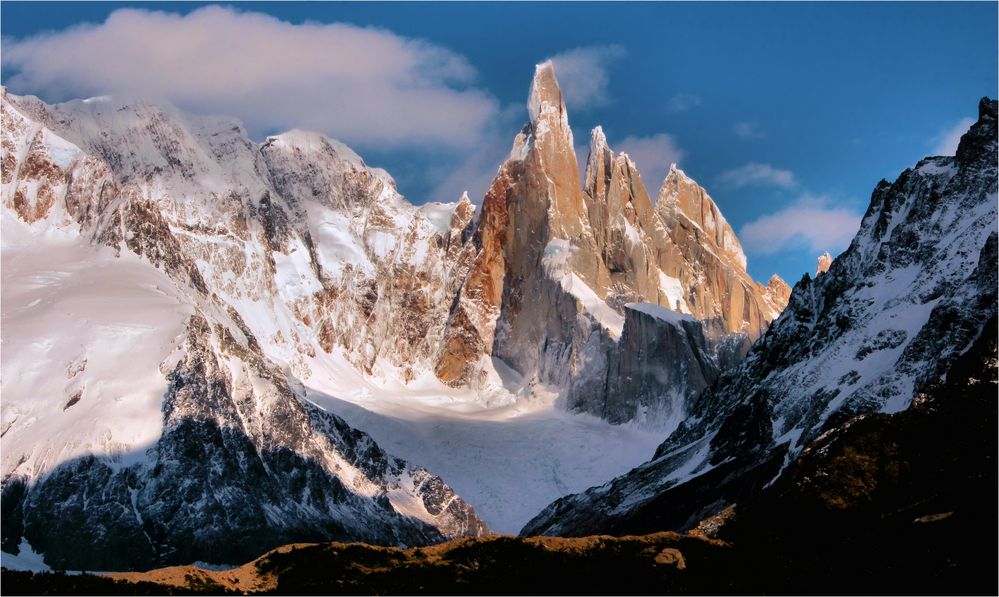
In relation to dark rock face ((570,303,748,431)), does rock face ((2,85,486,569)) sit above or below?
below

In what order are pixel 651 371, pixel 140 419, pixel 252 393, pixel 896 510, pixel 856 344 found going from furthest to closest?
1. pixel 651 371
2. pixel 252 393
3. pixel 140 419
4. pixel 856 344
5. pixel 896 510

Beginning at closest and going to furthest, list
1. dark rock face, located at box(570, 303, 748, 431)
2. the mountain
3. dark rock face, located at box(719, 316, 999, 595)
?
dark rock face, located at box(719, 316, 999, 595)
the mountain
dark rock face, located at box(570, 303, 748, 431)

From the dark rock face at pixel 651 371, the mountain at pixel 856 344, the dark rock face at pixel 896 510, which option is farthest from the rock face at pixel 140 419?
the dark rock face at pixel 896 510

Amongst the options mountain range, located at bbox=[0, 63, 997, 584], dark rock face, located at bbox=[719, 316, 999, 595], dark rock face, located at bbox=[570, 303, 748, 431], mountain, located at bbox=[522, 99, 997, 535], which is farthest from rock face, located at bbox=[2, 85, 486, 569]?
Result: dark rock face, located at bbox=[719, 316, 999, 595]

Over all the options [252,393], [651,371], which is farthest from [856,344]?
[651,371]

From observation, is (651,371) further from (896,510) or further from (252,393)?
(896,510)

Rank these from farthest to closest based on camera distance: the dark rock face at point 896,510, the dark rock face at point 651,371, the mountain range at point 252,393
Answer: the dark rock face at point 651,371, the mountain range at point 252,393, the dark rock face at point 896,510

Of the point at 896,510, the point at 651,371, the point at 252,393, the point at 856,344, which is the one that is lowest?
the point at 896,510

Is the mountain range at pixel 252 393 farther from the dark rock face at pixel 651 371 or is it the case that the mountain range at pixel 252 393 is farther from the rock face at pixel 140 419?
the dark rock face at pixel 651 371

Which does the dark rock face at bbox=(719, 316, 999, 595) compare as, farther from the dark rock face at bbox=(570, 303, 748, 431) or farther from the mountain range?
the dark rock face at bbox=(570, 303, 748, 431)
